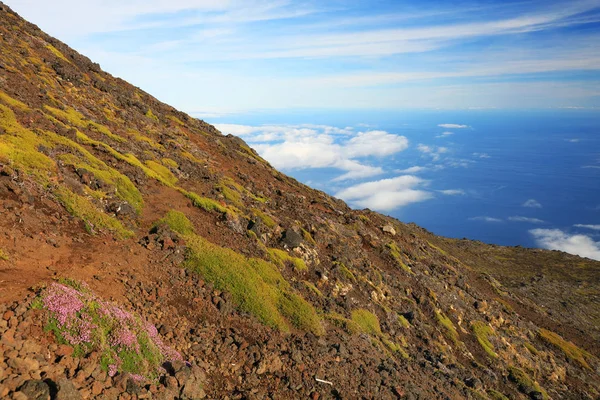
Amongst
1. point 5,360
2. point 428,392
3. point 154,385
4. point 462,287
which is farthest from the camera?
point 462,287

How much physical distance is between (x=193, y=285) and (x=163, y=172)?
59.2ft

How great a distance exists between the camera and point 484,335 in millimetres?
41000

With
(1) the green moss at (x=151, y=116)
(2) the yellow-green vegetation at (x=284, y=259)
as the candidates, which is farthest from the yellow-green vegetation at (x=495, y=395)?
(1) the green moss at (x=151, y=116)

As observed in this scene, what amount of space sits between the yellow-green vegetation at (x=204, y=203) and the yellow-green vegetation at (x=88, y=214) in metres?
8.07

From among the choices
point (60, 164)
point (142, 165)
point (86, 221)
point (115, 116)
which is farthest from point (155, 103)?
point (86, 221)

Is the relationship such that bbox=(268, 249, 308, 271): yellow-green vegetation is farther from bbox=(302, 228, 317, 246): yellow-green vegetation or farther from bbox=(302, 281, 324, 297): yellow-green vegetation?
bbox=(302, 228, 317, 246): yellow-green vegetation

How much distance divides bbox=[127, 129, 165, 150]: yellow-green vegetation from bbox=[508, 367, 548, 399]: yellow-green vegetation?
4520 centimetres

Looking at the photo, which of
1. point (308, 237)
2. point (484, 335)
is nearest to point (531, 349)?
point (484, 335)

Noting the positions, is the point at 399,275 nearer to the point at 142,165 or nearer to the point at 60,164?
the point at 142,165

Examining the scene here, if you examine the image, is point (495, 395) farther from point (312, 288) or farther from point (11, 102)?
point (11, 102)

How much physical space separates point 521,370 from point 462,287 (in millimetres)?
14946

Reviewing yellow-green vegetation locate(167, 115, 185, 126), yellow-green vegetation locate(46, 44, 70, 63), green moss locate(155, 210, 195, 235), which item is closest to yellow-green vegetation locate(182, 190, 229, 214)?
green moss locate(155, 210, 195, 235)

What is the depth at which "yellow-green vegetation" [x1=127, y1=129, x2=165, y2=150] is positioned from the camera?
4116cm

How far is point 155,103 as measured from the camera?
6444cm
